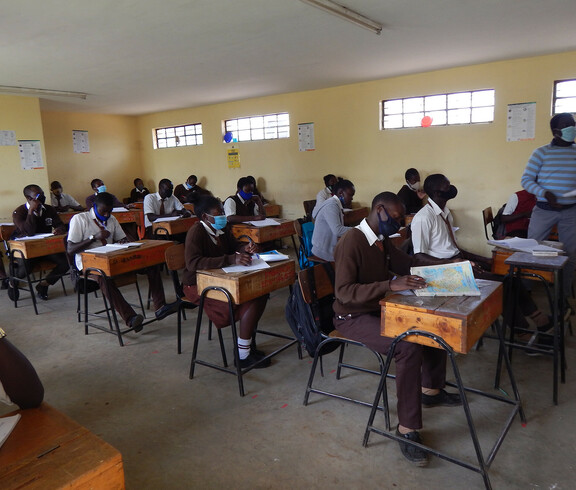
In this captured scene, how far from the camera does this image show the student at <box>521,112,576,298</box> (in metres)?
3.23

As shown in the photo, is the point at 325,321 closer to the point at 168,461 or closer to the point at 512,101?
the point at 168,461

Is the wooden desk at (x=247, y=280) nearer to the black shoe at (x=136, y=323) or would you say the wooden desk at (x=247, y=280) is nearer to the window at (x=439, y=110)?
the black shoe at (x=136, y=323)

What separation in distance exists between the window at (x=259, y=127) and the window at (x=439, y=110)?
5.97 ft

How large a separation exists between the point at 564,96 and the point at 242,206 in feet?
12.9

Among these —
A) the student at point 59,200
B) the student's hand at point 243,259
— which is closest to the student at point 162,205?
the student at point 59,200

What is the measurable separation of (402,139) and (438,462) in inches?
197

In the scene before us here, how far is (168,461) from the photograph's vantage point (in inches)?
79.8

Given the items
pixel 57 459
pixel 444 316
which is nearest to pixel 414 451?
pixel 444 316

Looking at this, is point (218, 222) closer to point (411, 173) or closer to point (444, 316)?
point (444, 316)

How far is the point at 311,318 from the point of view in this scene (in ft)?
7.60

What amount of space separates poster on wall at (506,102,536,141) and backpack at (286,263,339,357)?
4.11 metres

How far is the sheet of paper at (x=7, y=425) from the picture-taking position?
1096 mm

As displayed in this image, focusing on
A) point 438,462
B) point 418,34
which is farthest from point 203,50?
point 438,462

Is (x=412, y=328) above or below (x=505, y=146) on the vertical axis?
below
